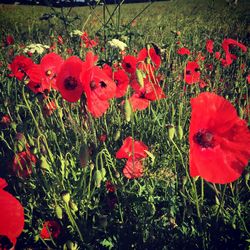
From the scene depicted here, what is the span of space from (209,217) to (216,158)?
20.0 inches

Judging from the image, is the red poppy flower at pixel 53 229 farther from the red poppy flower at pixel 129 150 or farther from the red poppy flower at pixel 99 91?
the red poppy flower at pixel 99 91

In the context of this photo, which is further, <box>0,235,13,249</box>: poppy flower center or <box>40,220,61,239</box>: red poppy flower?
<box>40,220,61,239</box>: red poppy flower

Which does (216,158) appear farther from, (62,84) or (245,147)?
(62,84)

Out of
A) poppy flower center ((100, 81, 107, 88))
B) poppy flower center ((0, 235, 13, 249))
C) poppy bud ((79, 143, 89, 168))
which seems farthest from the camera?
poppy flower center ((100, 81, 107, 88))

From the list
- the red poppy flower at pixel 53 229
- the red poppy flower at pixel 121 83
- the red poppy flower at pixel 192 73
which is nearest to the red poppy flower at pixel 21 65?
the red poppy flower at pixel 121 83

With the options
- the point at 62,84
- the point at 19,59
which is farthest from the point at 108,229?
the point at 19,59

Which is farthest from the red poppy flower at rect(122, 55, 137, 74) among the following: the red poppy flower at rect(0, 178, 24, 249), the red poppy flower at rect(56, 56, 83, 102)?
the red poppy flower at rect(0, 178, 24, 249)

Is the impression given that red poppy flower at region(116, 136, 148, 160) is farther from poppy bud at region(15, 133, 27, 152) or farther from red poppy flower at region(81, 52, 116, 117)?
poppy bud at region(15, 133, 27, 152)

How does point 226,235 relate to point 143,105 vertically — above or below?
below

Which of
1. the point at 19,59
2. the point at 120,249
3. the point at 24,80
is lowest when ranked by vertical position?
the point at 120,249

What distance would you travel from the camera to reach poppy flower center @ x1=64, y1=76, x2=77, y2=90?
5.42 feet

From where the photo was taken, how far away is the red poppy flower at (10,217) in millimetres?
815

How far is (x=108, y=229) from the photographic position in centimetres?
170

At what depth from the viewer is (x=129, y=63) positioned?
7.01 ft
